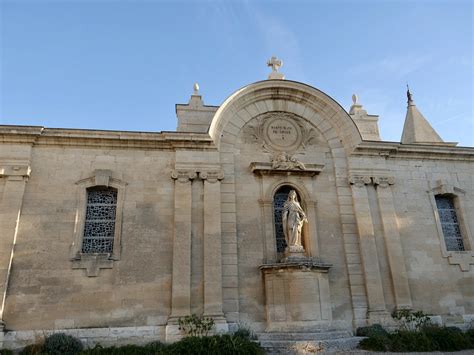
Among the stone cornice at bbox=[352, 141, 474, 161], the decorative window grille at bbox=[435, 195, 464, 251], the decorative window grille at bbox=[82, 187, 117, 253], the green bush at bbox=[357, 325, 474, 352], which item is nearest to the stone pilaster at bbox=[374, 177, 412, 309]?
the stone cornice at bbox=[352, 141, 474, 161]

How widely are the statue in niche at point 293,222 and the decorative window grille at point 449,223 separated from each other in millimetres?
5052

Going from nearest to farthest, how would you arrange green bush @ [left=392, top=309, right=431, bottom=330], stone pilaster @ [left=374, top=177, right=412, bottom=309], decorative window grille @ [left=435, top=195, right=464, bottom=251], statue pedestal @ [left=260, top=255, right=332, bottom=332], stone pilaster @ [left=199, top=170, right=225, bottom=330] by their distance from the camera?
stone pilaster @ [left=199, top=170, right=225, bottom=330], statue pedestal @ [left=260, top=255, right=332, bottom=332], green bush @ [left=392, top=309, right=431, bottom=330], stone pilaster @ [left=374, top=177, right=412, bottom=309], decorative window grille @ [left=435, top=195, right=464, bottom=251]

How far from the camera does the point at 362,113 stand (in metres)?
12.9

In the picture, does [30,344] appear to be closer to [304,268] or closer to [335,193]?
[304,268]

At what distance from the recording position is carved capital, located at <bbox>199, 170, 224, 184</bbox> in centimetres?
1077

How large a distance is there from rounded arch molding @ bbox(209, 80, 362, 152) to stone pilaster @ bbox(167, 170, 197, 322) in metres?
2.10

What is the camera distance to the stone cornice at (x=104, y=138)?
33.7 feet

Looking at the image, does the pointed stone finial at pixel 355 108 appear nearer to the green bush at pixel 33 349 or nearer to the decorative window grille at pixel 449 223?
the decorative window grille at pixel 449 223

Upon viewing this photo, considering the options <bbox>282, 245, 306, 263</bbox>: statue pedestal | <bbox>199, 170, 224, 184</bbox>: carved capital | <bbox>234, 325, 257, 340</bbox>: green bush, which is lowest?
<bbox>234, 325, 257, 340</bbox>: green bush

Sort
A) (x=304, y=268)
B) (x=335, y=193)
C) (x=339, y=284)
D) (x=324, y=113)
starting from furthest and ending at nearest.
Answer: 1. (x=324, y=113)
2. (x=335, y=193)
3. (x=339, y=284)
4. (x=304, y=268)

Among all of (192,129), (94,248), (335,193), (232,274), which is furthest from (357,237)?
(94,248)

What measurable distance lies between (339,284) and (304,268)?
1.47 m

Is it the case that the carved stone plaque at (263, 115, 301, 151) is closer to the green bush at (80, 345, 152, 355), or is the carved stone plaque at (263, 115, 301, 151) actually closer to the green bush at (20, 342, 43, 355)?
the green bush at (80, 345, 152, 355)

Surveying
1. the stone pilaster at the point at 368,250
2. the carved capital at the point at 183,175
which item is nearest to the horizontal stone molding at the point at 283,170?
the stone pilaster at the point at 368,250
